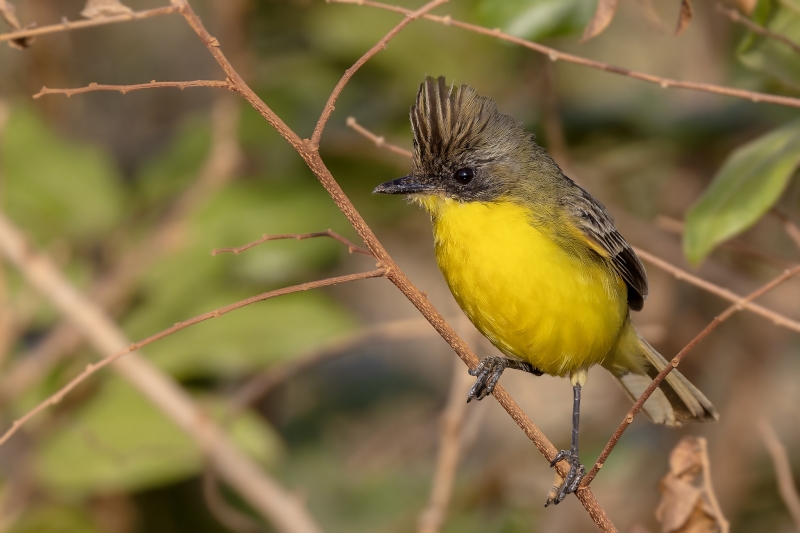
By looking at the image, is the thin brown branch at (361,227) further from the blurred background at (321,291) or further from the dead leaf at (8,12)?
the blurred background at (321,291)

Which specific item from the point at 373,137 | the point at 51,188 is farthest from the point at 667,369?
the point at 51,188

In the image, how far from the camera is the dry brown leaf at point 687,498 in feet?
6.64

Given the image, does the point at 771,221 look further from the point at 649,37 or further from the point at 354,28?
the point at 354,28

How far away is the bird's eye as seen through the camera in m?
2.77

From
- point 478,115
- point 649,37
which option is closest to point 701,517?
point 478,115

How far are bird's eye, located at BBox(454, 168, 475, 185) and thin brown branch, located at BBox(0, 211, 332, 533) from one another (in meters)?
1.21

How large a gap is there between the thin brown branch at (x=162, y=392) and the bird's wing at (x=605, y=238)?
4.29 ft

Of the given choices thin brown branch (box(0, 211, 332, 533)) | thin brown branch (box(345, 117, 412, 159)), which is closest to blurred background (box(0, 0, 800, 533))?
thin brown branch (box(0, 211, 332, 533))

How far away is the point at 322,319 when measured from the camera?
368cm

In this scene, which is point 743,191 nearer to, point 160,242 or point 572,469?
point 572,469

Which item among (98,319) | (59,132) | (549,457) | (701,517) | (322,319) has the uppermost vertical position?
(59,132)

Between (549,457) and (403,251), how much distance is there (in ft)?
11.2

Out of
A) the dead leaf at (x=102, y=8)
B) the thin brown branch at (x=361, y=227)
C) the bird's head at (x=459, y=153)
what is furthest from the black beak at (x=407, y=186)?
the dead leaf at (x=102, y=8)

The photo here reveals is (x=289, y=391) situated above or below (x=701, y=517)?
above
